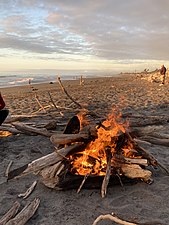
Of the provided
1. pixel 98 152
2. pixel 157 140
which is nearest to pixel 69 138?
pixel 98 152

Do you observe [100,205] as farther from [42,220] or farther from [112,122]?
[112,122]

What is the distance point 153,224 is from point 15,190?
2216 millimetres

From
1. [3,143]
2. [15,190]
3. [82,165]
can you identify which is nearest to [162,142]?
[82,165]

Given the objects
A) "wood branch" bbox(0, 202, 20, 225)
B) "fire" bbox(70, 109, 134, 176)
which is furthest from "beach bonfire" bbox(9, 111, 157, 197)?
"wood branch" bbox(0, 202, 20, 225)

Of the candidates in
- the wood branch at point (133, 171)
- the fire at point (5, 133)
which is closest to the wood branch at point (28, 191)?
the wood branch at point (133, 171)

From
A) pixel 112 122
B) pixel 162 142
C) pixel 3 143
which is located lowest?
pixel 3 143

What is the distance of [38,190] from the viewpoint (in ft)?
14.3

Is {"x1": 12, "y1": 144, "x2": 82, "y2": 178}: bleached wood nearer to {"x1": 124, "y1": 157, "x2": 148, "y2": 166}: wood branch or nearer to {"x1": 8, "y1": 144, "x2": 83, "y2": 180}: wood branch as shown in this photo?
{"x1": 8, "y1": 144, "x2": 83, "y2": 180}: wood branch

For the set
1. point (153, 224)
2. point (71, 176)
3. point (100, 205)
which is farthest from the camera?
point (71, 176)

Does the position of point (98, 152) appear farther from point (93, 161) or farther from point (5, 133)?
point (5, 133)

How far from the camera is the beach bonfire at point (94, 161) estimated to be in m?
4.21

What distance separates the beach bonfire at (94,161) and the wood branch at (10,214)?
614 millimetres

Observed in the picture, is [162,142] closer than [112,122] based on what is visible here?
No

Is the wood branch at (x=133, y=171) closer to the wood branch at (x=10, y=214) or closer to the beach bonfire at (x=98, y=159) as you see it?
the beach bonfire at (x=98, y=159)
